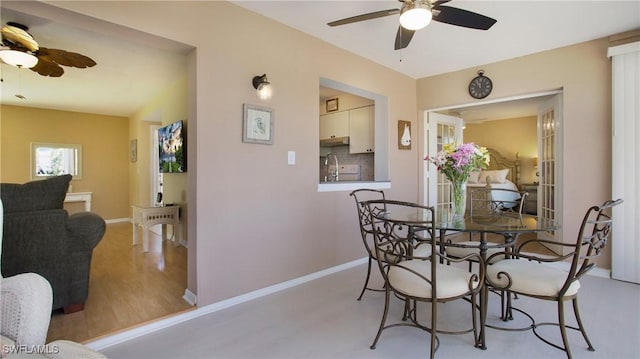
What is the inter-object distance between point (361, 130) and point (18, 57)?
377 centimetres

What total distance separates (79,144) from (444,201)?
7.12 meters

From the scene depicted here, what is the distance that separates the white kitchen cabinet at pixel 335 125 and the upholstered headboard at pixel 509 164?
445 cm

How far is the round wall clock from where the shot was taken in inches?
152

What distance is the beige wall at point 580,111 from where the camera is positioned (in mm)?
3123

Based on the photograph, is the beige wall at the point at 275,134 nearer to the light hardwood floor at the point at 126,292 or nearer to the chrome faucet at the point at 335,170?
the light hardwood floor at the point at 126,292

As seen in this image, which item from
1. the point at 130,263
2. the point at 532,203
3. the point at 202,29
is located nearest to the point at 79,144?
the point at 130,263

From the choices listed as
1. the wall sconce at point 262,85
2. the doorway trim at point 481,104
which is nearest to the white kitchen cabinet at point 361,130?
the doorway trim at point 481,104

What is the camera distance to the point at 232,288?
2424mm

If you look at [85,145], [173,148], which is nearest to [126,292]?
[173,148]

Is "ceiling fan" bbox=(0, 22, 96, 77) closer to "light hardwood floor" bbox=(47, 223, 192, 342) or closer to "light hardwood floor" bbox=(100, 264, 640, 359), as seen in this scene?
"light hardwood floor" bbox=(47, 223, 192, 342)

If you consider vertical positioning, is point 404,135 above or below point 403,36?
below

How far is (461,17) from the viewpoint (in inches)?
81.7

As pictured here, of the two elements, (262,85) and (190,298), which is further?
(262,85)

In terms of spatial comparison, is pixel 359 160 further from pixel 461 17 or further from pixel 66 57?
pixel 66 57
